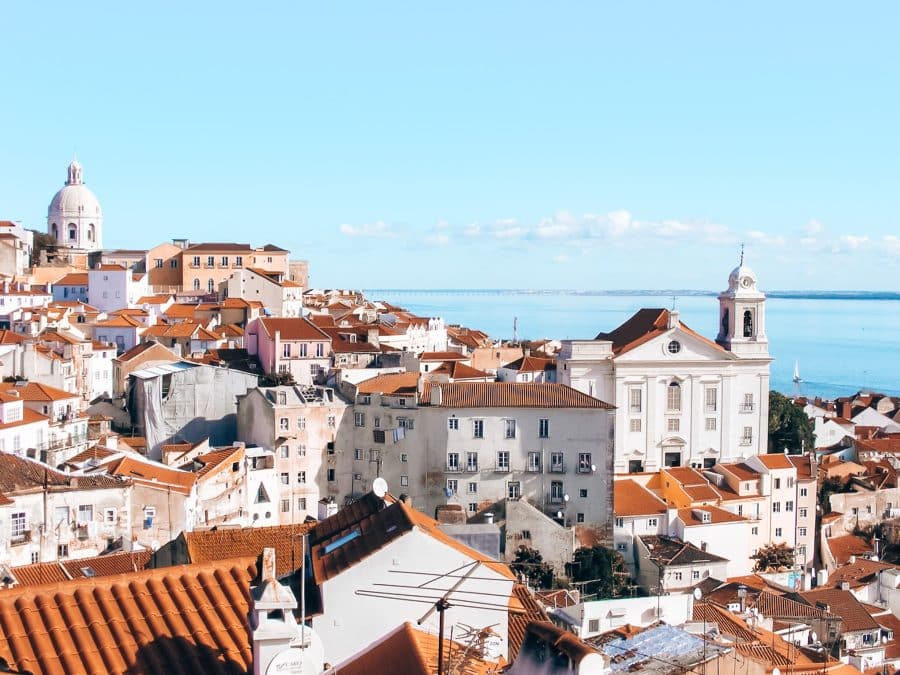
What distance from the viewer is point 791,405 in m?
49.6

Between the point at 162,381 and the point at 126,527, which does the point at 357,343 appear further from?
the point at 126,527

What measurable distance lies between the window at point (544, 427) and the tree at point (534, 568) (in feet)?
11.1

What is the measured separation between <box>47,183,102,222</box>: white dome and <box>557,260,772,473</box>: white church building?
4297cm

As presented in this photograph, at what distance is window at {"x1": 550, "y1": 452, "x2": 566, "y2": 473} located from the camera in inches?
1219

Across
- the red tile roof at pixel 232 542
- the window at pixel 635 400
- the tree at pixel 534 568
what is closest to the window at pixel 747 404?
the window at pixel 635 400

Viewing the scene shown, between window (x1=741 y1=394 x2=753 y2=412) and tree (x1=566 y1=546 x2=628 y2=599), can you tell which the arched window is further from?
tree (x1=566 y1=546 x2=628 y2=599)

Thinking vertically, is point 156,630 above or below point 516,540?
above

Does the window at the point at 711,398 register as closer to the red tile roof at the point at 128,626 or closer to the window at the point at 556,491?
the window at the point at 556,491

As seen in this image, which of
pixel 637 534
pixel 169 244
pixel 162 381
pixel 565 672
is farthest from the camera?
pixel 169 244

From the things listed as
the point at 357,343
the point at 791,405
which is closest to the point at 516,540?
the point at 357,343

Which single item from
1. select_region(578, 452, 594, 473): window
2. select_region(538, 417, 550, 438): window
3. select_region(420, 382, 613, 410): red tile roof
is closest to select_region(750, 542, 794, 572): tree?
select_region(578, 452, 594, 473): window

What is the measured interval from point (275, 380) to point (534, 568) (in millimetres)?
12510

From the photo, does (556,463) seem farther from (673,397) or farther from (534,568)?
(673,397)

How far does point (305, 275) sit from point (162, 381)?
1631 inches
